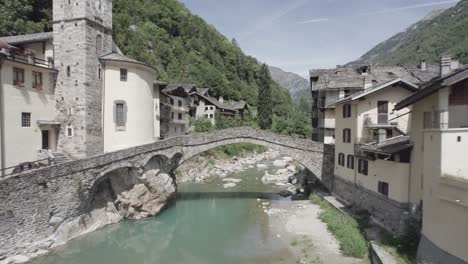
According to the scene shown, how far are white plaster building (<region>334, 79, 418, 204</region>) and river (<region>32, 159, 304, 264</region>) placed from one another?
6.79 m

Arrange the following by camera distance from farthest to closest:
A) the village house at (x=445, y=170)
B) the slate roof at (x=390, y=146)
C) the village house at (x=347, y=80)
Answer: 1. the village house at (x=347, y=80)
2. the slate roof at (x=390, y=146)
3. the village house at (x=445, y=170)

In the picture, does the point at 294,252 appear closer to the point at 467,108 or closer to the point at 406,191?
the point at 406,191

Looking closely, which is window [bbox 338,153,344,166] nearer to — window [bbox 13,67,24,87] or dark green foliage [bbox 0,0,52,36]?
window [bbox 13,67,24,87]

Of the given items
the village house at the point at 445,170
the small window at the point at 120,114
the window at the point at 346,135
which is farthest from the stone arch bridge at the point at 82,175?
the village house at the point at 445,170

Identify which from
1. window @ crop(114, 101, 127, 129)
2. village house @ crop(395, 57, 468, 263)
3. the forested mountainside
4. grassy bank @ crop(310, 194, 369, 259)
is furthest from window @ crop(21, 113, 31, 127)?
village house @ crop(395, 57, 468, 263)

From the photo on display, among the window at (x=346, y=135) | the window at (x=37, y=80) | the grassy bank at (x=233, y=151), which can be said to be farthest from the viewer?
the grassy bank at (x=233, y=151)

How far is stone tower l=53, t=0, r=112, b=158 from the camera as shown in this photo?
23953 mm

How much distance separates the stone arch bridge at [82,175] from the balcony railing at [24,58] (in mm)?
7754

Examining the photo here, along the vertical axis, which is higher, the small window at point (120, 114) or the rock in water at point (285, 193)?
the small window at point (120, 114)

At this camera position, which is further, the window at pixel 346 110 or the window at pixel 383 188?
the window at pixel 346 110

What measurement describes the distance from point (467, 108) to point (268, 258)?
11759 mm

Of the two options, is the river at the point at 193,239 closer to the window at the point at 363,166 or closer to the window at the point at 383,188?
the window at the point at 383,188

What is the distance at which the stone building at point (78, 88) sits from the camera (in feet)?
74.3

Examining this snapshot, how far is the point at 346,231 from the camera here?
62.1 ft
